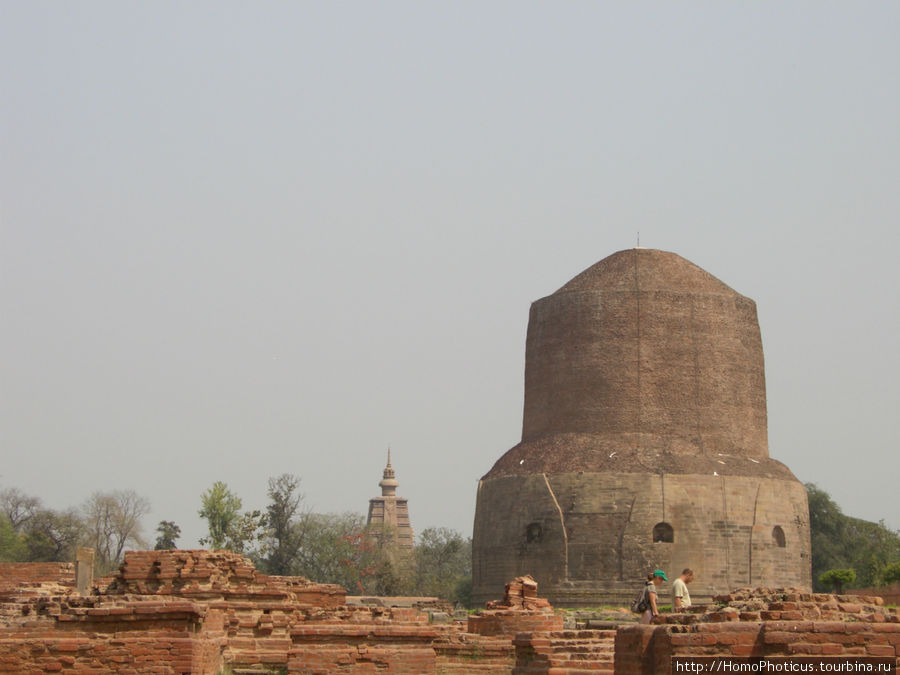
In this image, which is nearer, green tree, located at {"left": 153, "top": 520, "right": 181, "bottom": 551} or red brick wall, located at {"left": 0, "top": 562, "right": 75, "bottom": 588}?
red brick wall, located at {"left": 0, "top": 562, "right": 75, "bottom": 588}

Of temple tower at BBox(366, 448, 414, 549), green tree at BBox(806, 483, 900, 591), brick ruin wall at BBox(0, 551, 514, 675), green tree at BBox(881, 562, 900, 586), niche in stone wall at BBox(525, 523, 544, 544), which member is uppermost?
temple tower at BBox(366, 448, 414, 549)

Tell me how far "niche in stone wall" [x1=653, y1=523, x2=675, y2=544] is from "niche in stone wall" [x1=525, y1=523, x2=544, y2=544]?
2765 mm

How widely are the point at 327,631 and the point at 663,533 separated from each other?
61.2ft

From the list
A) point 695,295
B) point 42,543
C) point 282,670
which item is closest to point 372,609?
point 282,670

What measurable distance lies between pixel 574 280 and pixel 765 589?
2464cm

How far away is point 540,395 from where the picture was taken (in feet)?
109

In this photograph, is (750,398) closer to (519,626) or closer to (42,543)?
(519,626)

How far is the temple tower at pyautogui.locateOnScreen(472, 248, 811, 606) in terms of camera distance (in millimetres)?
29094

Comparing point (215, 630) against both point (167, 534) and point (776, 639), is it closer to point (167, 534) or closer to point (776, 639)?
point (776, 639)

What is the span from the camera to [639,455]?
3020cm

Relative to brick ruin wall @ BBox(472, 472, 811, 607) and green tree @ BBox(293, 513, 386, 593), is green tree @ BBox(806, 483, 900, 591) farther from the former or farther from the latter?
green tree @ BBox(293, 513, 386, 593)

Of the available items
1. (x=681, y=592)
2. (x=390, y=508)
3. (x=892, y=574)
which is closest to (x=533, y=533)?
(x=892, y=574)

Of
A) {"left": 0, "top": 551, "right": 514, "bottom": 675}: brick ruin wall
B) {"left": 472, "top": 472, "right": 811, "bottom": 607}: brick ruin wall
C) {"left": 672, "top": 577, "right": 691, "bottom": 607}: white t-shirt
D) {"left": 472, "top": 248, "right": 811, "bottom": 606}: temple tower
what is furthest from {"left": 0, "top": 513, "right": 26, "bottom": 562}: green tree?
{"left": 672, "top": 577, "right": 691, "bottom": 607}: white t-shirt

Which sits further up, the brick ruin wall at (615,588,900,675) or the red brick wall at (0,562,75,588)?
the red brick wall at (0,562,75,588)
